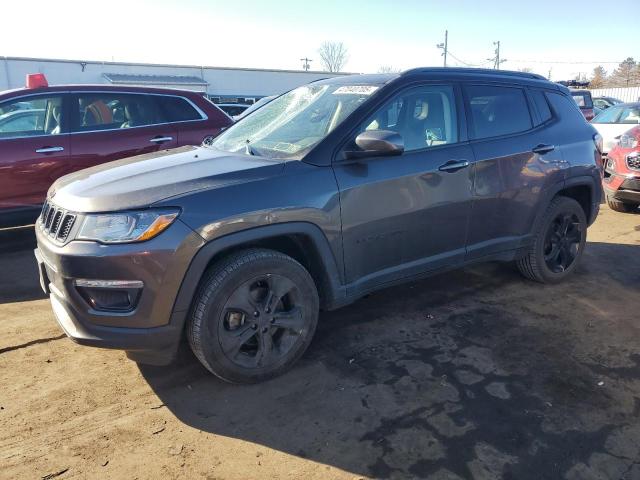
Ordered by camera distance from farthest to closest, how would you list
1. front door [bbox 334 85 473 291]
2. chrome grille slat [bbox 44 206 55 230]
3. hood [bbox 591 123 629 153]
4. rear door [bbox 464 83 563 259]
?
hood [bbox 591 123 629 153]
rear door [bbox 464 83 563 259]
front door [bbox 334 85 473 291]
chrome grille slat [bbox 44 206 55 230]

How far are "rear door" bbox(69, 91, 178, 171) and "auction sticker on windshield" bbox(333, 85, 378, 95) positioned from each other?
3168 mm

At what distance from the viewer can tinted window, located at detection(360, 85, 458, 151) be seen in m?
3.39

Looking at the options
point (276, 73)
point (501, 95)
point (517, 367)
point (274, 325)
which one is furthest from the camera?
point (276, 73)

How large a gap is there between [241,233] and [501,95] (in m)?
2.64

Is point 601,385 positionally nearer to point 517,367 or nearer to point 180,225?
point 517,367

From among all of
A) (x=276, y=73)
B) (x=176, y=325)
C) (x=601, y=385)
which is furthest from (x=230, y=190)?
(x=276, y=73)

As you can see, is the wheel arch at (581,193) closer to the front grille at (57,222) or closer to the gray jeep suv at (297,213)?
the gray jeep suv at (297,213)

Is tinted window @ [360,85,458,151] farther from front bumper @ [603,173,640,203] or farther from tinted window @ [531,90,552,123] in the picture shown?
front bumper @ [603,173,640,203]

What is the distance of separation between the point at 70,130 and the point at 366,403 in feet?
15.5

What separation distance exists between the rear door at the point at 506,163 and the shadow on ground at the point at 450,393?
0.64m

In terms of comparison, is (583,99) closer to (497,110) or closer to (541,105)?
(541,105)

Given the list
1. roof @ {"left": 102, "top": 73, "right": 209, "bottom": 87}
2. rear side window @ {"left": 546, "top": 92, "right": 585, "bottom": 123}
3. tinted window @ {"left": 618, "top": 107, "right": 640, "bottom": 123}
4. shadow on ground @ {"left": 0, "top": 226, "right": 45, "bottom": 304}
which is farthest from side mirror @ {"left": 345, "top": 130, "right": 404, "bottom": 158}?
roof @ {"left": 102, "top": 73, "right": 209, "bottom": 87}

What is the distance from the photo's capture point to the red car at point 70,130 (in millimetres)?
5340

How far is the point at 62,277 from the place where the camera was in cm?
257
